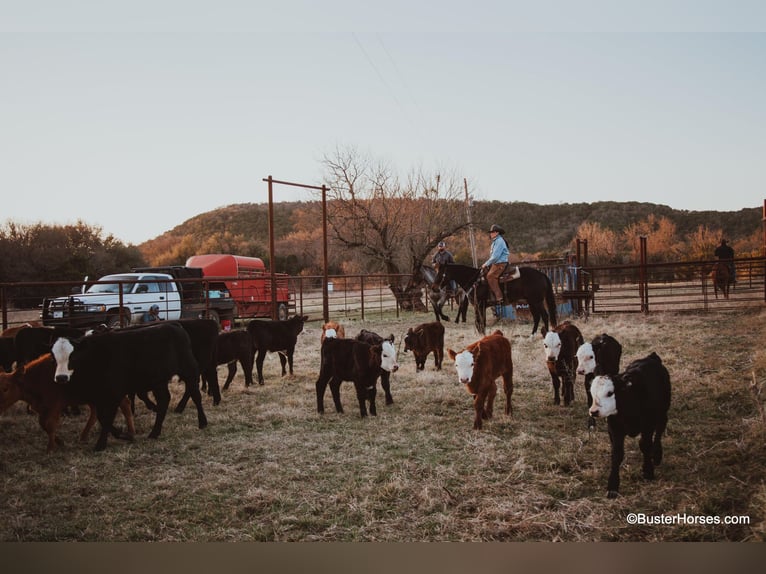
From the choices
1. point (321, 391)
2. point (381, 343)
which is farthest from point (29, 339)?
point (381, 343)

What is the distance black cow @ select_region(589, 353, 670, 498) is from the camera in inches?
85.7

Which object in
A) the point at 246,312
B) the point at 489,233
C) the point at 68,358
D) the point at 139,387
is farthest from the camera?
the point at 246,312

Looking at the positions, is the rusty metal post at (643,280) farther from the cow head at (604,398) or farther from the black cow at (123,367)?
the black cow at (123,367)

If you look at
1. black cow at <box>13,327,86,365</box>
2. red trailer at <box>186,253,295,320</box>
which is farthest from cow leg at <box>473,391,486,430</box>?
black cow at <box>13,327,86,365</box>

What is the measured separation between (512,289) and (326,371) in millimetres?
1483

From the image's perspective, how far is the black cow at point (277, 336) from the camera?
175 inches

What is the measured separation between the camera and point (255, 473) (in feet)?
8.47

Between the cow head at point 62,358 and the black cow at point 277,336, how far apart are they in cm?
163

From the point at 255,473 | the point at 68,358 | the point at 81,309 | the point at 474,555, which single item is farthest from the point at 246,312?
the point at 474,555

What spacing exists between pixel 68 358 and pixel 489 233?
9.26ft

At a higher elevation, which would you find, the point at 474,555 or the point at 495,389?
the point at 495,389

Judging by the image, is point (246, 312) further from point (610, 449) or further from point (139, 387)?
point (610, 449)

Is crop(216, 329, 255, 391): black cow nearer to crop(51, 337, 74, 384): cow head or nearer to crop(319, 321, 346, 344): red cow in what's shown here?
crop(319, 321, 346, 344): red cow

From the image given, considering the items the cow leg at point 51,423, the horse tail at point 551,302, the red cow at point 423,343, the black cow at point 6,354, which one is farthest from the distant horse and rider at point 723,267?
the black cow at point 6,354
